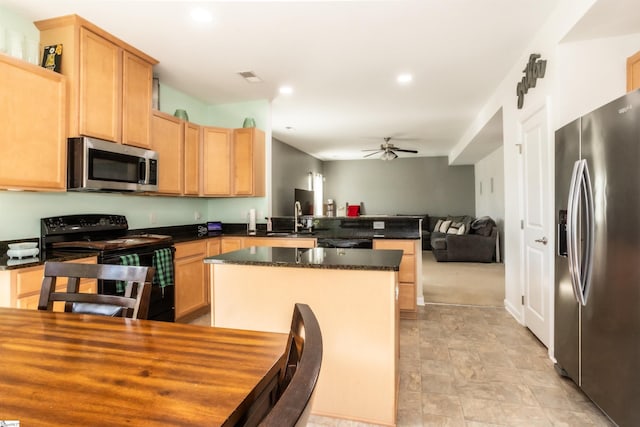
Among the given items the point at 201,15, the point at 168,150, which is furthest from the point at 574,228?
the point at 168,150

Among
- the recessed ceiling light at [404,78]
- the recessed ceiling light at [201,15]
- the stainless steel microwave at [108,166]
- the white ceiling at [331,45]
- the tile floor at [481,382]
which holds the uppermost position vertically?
the recessed ceiling light at [404,78]

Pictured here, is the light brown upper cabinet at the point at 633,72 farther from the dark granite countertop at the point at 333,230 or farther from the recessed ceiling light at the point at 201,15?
the recessed ceiling light at the point at 201,15

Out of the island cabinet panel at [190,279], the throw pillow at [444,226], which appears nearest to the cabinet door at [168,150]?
the island cabinet panel at [190,279]

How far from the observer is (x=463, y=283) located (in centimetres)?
511

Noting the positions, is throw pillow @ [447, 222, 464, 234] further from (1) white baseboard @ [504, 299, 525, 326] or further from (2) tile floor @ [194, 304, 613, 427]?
(2) tile floor @ [194, 304, 613, 427]

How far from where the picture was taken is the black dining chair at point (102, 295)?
1.26m

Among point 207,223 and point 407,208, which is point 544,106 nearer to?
point 207,223

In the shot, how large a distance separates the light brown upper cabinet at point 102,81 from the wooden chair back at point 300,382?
267 centimetres

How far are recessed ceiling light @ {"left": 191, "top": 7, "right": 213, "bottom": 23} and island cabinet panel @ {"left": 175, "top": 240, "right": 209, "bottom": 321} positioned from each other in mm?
1971

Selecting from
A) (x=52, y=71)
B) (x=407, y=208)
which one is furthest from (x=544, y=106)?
(x=407, y=208)

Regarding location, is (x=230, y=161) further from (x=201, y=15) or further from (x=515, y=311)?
(x=515, y=311)

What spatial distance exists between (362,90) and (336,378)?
3341mm

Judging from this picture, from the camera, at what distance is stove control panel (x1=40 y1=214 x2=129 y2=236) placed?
265cm

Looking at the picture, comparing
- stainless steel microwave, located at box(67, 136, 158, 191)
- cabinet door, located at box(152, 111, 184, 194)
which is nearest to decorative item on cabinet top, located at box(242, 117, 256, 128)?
cabinet door, located at box(152, 111, 184, 194)
